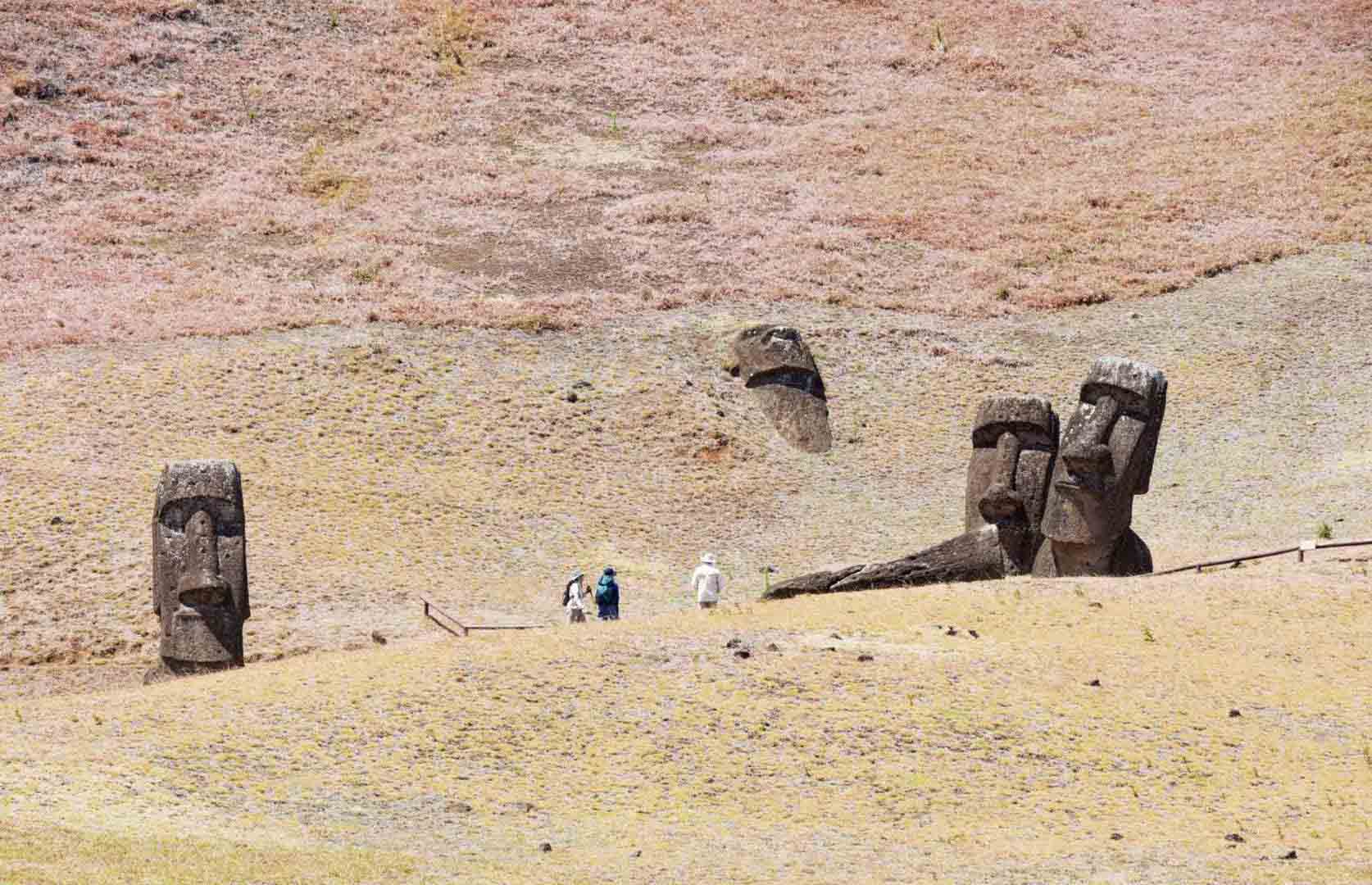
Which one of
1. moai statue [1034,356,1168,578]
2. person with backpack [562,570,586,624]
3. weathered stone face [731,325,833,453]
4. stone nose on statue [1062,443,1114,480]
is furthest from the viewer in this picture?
weathered stone face [731,325,833,453]

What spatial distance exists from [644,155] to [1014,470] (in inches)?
1249

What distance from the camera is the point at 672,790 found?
1898 cm

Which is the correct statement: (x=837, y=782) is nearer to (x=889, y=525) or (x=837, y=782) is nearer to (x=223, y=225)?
(x=889, y=525)

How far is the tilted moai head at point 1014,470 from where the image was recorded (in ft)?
99.1

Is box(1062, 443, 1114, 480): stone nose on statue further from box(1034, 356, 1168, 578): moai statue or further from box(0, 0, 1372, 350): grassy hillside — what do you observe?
box(0, 0, 1372, 350): grassy hillside

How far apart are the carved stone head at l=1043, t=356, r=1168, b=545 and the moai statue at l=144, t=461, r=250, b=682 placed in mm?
11387

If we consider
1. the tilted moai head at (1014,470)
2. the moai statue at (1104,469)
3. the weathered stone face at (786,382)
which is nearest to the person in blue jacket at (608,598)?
the tilted moai head at (1014,470)

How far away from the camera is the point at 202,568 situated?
87.8 feet

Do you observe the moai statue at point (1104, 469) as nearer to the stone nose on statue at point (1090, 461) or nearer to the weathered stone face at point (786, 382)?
the stone nose on statue at point (1090, 461)

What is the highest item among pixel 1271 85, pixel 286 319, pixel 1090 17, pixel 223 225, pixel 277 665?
pixel 1090 17

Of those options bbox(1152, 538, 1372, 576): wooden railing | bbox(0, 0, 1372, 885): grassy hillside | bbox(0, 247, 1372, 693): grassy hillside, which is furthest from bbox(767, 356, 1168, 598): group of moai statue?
bbox(0, 247, 1372, 693): grassy hillside

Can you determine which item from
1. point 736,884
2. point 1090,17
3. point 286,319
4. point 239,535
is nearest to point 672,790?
point 736,884

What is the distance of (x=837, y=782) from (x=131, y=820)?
20.9ft

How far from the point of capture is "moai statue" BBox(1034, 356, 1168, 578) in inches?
1133
